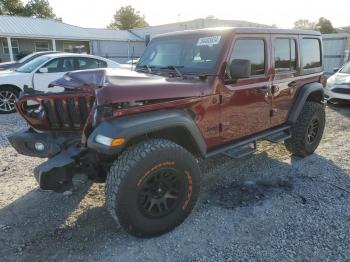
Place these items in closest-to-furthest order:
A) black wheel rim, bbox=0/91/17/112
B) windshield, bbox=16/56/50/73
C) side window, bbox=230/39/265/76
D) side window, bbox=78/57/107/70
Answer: side window, bbox=230/39/265/76 < black wheel rim, bbox=0/91/17/112 < windshield, bbox=16/56/50/73 < side window, bbox=78/57/107/70

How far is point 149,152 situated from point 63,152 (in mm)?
911

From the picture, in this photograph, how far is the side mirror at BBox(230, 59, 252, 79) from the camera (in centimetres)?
339

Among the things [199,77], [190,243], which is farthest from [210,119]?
[190,243]

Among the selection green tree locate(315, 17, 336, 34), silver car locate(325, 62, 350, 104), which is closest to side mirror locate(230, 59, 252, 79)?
silver car locate(325, 62, 350, 104)

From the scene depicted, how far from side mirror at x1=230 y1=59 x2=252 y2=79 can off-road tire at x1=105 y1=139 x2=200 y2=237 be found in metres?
1.08

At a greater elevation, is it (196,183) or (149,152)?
(149,152)

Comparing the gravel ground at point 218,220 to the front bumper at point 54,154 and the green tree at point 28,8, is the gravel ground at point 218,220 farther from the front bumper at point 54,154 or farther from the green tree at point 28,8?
the green tree at point 28,8

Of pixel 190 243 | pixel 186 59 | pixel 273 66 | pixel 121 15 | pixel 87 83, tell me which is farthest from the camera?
pixel 121 15

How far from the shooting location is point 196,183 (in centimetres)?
330

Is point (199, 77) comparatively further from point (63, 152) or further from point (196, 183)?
point (63, 152)

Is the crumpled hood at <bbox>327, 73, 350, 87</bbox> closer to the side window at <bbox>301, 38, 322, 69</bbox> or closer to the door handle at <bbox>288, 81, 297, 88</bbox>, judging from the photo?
the side window at <bbox>301, 38, 322, 69</bbox>

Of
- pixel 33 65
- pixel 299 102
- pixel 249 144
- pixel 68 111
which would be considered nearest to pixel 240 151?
pixel 249 144

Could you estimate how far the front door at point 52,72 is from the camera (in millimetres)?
8875

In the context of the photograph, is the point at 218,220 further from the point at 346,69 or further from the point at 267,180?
the point at 346,69
